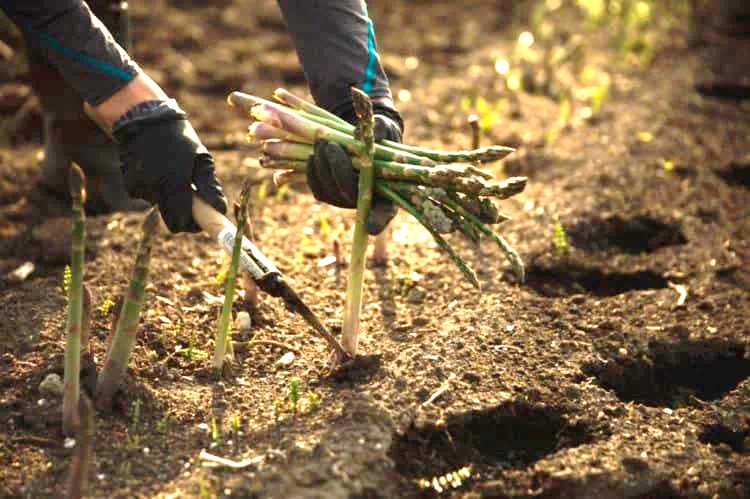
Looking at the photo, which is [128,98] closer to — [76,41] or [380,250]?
[76,41]

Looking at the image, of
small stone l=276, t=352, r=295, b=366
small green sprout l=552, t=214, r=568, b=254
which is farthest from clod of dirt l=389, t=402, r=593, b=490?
small green sprout l=552, t=214, r=568, b=254

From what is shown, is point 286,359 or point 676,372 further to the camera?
Result: point 676,372

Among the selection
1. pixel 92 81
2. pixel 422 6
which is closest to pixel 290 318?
pixel 92 81

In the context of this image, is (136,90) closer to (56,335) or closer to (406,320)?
(56,335)

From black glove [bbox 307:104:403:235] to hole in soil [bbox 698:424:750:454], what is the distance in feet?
3.01

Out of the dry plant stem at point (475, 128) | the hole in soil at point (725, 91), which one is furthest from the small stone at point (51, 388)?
the hole in soil at point (725, 91)

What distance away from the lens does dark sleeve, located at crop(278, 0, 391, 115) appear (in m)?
2.94

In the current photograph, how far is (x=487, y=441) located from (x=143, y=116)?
43.9 inches

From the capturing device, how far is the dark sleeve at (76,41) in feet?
8.82

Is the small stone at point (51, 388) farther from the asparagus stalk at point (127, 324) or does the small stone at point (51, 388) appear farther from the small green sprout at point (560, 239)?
the small green sprout at point (560, 239)

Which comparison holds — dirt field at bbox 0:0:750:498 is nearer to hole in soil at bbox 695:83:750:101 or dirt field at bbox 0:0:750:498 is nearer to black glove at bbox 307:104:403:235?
hole in soil at bbox 695:83:750:101

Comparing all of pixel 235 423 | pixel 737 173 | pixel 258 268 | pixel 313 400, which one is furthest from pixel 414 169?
pixel 737 173

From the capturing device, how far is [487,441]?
2650 millimetres

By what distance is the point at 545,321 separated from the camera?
3.09 m
